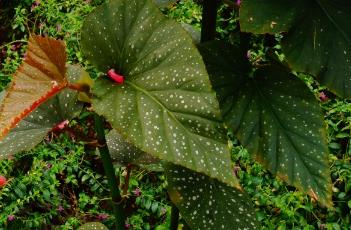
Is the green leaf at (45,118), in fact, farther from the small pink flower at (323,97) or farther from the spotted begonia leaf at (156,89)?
the small pink flower at (323,97)

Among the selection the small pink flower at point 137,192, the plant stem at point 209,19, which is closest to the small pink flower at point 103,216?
the small pink flower at point 137,192

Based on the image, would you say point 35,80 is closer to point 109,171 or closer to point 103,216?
point 109,171

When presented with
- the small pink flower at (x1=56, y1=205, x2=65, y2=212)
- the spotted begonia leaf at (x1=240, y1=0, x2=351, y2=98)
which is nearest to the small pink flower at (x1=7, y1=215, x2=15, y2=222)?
the small pink flower at (x1=56, y1=205, x2=65, y2=212)

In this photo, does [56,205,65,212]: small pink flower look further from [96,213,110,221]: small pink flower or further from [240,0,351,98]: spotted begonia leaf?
[240,0,351,98]: spotted begonia leaf

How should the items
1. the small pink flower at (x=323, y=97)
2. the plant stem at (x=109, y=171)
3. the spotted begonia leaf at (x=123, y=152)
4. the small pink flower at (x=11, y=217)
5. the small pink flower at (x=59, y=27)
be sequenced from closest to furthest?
the plant stem at (x=109, y=171) → the spotted begonia leaf at (x=123, y=152) → the small pink flower at (x=11, y=217) → the small pink flower at (x=323, y=97) → the small pink flower at (x=59, y=27)

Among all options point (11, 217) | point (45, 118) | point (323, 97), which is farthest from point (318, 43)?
point (323, 97)

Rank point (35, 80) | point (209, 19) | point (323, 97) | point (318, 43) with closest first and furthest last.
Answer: point (35, 80) → point (318, 43) → point (209, 19) → point (323, 97)
